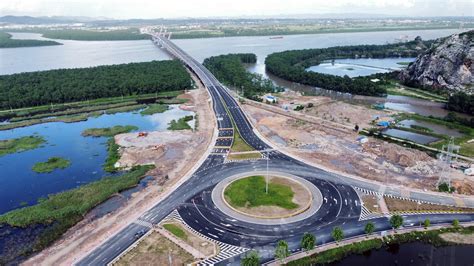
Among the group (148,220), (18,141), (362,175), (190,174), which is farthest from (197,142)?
(18,141)

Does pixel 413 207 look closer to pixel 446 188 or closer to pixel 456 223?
pixel 456 223

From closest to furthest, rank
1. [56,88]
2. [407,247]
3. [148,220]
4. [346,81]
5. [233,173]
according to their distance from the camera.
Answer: [407,247]
[148,220]
[233,173]
[56,88]
[346,81]

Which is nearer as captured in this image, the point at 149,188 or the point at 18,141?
the point at 149,188

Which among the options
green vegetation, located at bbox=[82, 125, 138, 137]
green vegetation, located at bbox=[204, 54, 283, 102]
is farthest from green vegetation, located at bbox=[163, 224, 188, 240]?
green vegetation, located at bbox=[204, 54, 283, 102]

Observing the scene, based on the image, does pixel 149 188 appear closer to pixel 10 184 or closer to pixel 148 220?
pixel 148 220

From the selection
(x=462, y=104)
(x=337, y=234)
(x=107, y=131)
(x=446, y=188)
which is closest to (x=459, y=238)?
(x=446, y=188)

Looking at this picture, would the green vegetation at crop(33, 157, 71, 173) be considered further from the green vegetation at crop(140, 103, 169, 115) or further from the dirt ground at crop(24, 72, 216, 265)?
the green vegetation at crop(140, 103, 169, 115)

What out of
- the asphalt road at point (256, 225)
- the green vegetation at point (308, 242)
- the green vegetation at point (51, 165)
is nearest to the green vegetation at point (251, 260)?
the asphalt road at point (256, 225)
